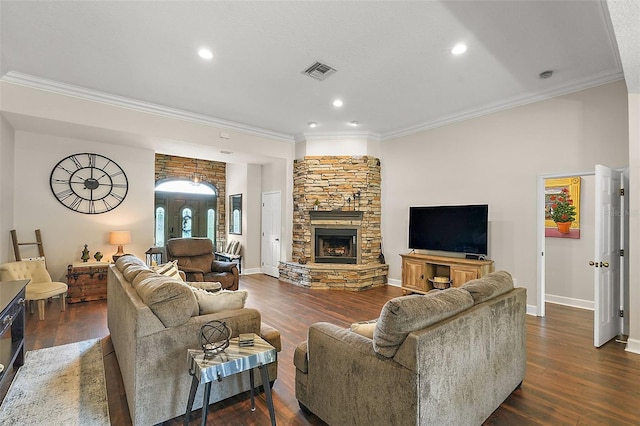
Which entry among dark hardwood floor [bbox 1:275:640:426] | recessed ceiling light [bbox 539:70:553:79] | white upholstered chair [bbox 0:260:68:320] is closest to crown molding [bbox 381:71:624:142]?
recessed ceiling light [bbox 539:70:553:79]

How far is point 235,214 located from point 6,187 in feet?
14.6

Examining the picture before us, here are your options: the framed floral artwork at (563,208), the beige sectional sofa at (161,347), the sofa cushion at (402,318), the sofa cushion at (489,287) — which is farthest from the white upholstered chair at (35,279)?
the framed floral artwork at (563,208)

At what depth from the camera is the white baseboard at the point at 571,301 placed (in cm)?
470

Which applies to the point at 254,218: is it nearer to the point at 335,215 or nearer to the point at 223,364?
the point at 335,215

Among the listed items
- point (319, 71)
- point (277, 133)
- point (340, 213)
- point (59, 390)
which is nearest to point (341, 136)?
point (277, 133)

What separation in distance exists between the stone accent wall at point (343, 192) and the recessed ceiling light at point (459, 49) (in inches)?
123

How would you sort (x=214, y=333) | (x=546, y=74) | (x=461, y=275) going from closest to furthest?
(x=214, y=333) < (x=546, y=74) < (x=461, y=275)

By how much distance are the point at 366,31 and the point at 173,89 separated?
9.26 ft

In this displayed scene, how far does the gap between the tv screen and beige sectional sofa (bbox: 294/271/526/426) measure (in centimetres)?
268

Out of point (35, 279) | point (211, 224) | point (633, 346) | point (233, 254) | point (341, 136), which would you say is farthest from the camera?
point (211, 224)

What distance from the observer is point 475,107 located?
193 inches

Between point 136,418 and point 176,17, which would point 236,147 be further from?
point 136,418

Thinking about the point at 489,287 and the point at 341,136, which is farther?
the point at 341,136

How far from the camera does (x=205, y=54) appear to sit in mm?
3391
